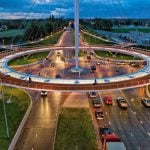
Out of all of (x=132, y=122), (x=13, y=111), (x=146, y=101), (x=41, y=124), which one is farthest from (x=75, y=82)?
(x=146, y=101)

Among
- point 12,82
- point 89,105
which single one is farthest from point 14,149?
point 89,105

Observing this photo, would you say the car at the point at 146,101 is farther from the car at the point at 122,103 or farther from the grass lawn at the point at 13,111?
the grass lawn at the point at 13,111

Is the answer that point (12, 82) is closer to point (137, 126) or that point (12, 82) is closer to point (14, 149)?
point (14, 149)

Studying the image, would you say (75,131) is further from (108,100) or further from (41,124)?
(108,100)

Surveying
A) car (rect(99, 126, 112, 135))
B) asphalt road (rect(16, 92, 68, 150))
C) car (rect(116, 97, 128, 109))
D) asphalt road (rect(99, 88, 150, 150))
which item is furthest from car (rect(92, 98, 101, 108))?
car (rect(99, 126, 112, 135))

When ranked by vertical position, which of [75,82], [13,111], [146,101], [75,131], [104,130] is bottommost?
[75,131]

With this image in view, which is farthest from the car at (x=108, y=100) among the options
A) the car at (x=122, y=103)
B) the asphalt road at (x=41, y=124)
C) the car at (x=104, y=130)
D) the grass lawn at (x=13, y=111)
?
the grass lawn at (x=13, y=111)
